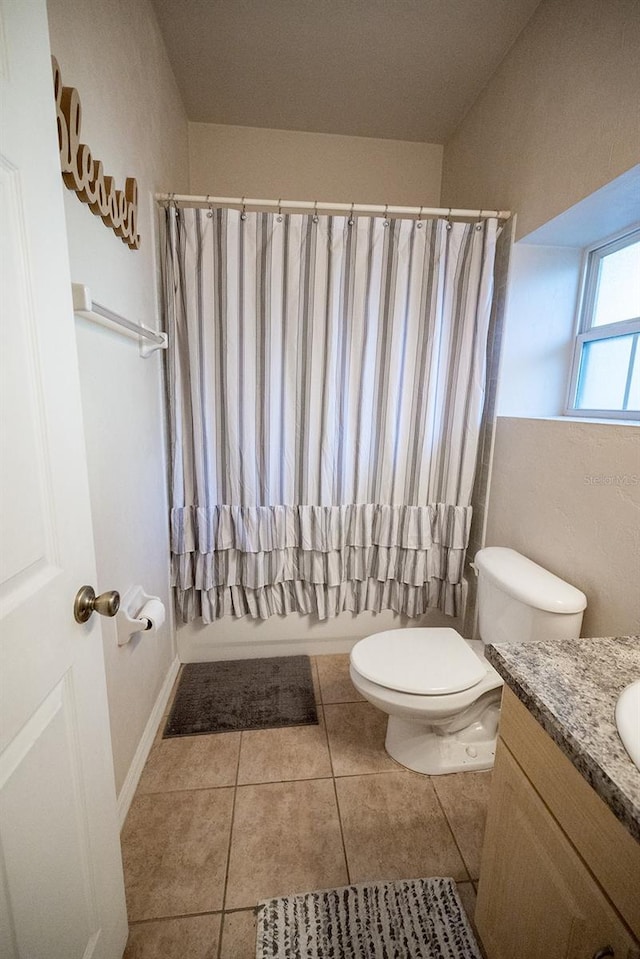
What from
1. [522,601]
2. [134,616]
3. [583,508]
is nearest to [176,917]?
[134,616]

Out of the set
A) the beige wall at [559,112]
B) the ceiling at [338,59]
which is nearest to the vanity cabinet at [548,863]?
the beige wall at [559,112]

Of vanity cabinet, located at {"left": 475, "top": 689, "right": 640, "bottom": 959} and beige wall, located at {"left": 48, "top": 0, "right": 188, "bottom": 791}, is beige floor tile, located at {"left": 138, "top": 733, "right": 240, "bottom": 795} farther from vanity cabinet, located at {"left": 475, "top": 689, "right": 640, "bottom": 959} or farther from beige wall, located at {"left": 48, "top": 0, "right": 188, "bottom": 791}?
vanity cabinet, located at {"left": 475, "top": 689, "right": 640, "bottom": 959}

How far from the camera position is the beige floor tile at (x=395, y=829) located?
1.12 meters

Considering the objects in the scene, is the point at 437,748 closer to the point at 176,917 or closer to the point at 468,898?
the point at 468,898

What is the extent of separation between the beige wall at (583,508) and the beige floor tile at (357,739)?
0.85m

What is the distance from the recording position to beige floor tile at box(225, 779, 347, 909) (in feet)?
3.54

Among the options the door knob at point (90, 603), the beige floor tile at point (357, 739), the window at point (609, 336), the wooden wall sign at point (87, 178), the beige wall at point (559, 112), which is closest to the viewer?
the door knob at point (90, 603)

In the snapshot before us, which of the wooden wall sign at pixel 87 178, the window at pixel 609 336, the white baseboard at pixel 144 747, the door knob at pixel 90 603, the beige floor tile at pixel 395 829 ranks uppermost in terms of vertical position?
the wooden wall sign at pixel 87 178

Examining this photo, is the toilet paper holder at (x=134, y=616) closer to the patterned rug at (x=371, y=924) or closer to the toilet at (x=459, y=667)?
the toilet at (x=459, y=667)

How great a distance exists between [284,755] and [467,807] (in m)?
0.63

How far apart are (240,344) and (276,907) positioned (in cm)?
175

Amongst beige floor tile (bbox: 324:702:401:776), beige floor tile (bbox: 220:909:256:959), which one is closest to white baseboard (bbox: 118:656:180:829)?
beige floor tile (bbox: 220:909:256:959)

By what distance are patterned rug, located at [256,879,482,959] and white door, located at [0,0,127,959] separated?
461mm

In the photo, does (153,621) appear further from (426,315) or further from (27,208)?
(426,315)
